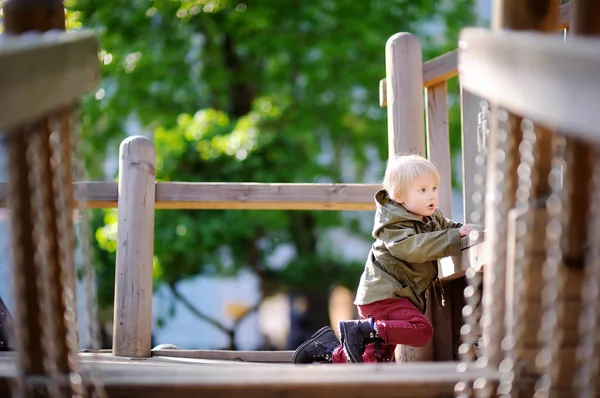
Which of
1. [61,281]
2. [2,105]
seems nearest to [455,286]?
[61,281]

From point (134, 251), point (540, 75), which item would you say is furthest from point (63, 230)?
point (134, 251)

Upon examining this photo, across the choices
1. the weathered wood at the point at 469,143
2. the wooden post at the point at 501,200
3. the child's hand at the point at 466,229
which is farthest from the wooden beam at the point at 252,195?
the wooden post at the point at 501,200

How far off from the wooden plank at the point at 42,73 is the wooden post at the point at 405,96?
7.67ft

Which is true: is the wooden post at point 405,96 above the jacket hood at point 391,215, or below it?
above

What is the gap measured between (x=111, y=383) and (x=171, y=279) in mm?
8142

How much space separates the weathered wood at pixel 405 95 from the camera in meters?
4.45

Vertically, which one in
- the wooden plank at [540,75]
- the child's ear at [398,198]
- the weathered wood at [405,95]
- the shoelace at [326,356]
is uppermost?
the weathered wood at [405,95]

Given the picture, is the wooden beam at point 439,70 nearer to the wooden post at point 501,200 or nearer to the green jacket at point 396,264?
the green jacket at point 396,264

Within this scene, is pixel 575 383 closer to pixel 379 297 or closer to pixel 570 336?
pixel 570 336

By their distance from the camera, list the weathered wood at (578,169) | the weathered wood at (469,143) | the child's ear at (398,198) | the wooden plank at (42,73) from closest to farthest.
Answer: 1. the wooden plank at (42,73)
2. the weathered wood at (578,169)
3. the child's ear at (398,198)
4. the weathered wood at (469,143)

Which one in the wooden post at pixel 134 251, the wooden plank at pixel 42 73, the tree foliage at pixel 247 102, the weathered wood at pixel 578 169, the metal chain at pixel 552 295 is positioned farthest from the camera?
the tree foliage at pixel 247 102

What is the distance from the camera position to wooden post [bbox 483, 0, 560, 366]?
2182 mm

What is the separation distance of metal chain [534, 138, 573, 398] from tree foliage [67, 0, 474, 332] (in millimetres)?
7535

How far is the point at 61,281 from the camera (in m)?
2.15
